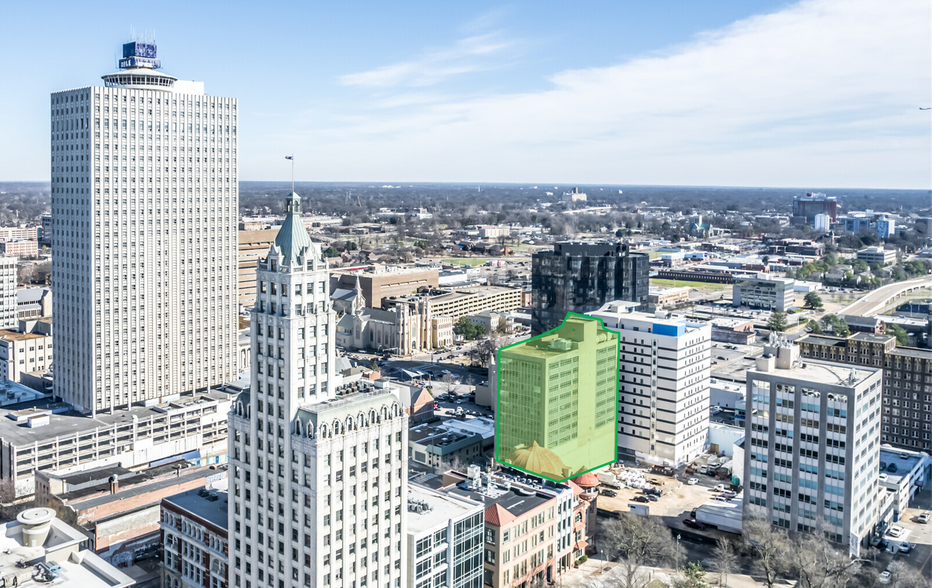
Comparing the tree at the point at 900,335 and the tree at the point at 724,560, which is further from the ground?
the tree at the point at 900,335

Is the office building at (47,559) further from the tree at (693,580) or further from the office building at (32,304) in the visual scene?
Result: the office building at (32,304)

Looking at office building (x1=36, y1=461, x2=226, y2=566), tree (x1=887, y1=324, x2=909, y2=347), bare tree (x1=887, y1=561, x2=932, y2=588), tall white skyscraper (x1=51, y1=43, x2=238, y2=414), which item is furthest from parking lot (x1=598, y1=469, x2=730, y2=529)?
tree (x1=887, y1=324, x2=909, y2=347)

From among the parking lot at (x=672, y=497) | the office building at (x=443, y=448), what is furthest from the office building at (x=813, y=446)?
the office building at (x=443, y=448)

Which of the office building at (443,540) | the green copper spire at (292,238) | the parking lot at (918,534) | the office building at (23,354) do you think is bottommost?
the parking lot at (918,534)

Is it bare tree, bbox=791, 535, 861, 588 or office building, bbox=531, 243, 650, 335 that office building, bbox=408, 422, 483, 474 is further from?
bare tree, bbox=791, 535, 861, 588

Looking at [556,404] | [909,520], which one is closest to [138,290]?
[556,404]

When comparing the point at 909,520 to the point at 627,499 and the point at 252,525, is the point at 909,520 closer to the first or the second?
the point at 627,499
